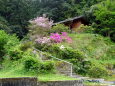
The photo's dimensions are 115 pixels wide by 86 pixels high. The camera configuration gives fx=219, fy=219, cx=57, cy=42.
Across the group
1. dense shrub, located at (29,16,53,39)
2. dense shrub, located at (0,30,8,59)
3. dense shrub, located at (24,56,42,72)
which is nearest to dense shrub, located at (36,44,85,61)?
dense shrub, located at (29,16,53,39)

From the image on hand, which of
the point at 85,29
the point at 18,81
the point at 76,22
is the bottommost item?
the point at 76,22

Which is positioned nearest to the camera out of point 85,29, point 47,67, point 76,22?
point 47,67

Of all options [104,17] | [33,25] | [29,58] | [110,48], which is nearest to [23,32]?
[33,25]

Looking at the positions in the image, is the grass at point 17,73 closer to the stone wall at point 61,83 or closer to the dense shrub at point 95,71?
the stone wall at point 61,83

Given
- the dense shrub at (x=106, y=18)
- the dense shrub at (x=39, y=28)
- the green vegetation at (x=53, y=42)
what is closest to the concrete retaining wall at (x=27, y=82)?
the green vegetation at (x=53, y=42)

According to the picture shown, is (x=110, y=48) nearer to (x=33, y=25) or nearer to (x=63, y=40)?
(x=63, y=40)

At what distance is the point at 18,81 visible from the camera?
32.3ft

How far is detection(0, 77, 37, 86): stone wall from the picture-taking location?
A: 962cm

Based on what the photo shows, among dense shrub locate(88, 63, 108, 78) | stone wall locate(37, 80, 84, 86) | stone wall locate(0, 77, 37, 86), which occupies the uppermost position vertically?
stone wall locate(0, 77, 37, 86)

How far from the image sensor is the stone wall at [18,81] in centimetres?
962

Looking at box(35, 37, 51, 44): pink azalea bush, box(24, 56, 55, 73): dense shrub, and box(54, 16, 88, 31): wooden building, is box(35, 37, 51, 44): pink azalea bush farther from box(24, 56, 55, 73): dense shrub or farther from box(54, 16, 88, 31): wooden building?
box(54, 16, 88, 31): wooden building

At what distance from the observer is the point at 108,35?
25109mm

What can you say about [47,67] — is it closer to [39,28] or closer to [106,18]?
[39,28]

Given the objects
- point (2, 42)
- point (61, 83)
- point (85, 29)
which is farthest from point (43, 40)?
point (85, 29)
